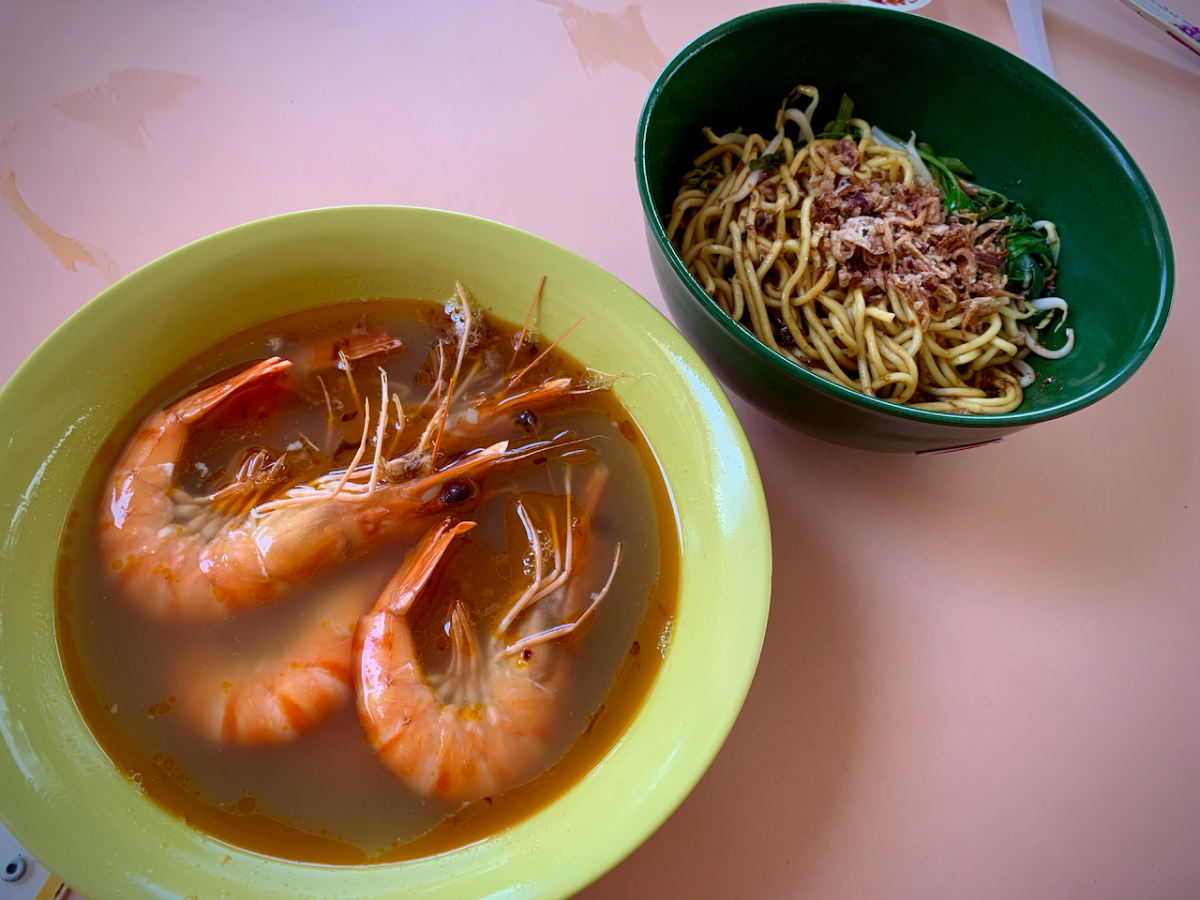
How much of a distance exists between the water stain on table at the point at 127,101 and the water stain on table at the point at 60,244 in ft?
0.64

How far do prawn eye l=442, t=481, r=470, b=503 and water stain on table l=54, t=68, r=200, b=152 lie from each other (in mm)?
939

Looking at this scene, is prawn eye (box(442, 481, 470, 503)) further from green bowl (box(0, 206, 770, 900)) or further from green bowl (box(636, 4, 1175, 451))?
green bowl (box(636, 4, 1175, 451))

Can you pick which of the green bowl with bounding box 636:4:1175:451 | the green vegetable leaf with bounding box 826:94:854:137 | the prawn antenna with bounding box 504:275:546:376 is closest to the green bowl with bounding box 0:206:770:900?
the prawn antenna with bounding box 504:275:546:376

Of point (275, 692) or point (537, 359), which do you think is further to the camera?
point (537, 359)

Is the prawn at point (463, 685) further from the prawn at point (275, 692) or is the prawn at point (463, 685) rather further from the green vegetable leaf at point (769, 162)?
the green vegetable leaf at point (769, 162)

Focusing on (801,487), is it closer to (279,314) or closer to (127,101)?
(279,314)

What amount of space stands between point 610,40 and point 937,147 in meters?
0.76

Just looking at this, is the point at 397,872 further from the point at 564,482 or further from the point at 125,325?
the point at 125,325

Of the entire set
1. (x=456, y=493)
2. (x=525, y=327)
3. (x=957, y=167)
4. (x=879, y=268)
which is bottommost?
(x=456, y=493)

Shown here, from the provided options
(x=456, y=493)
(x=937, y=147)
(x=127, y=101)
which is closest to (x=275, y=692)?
(x=456, y=493)

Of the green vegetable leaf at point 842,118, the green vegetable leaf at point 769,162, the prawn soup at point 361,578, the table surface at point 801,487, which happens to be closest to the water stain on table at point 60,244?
the table surface at point 801,487

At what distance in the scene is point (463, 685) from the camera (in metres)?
1.11

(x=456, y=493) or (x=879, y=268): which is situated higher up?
(x=879, y=268)

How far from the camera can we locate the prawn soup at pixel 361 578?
0.98 metres
